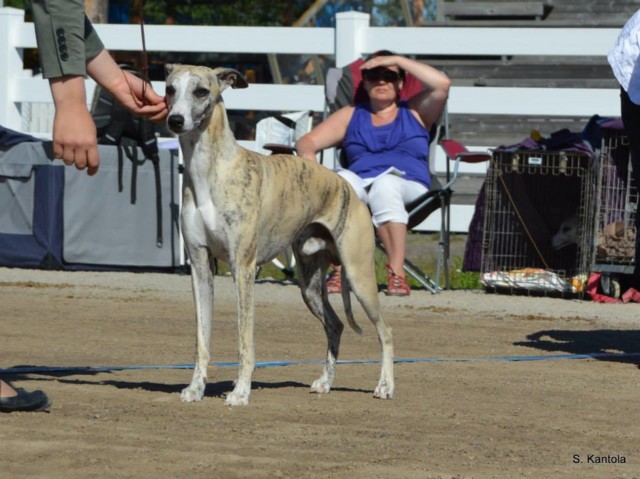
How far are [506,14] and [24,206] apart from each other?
8.82 m

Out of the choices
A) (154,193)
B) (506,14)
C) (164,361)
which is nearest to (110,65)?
(164,361)

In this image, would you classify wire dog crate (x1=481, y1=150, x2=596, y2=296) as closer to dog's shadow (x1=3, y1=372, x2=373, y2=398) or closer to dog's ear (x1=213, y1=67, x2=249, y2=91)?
dog's shadow (x1=3, y1=372, x2=373, y2=398)

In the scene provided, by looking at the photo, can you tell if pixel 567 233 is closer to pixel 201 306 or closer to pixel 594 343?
pixel 594 343

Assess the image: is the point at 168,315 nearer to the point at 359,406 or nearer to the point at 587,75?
the point at 359,406

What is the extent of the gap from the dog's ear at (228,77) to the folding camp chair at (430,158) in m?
4.77

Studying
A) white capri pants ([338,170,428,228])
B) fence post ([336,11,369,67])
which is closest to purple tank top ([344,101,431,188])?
white capri pants ([338,170,428,228])

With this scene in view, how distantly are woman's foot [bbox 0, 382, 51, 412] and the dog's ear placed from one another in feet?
5.49

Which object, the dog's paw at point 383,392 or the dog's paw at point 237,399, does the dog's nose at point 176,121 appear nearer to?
the dog's paw at point 237,399

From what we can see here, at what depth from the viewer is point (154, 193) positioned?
12.1m

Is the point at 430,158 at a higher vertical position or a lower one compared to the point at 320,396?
higher

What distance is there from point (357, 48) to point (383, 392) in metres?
7.62

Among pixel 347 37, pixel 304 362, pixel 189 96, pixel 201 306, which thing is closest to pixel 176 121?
pixel 189 96

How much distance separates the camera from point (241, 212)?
630 cm

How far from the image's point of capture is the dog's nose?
611 cm
